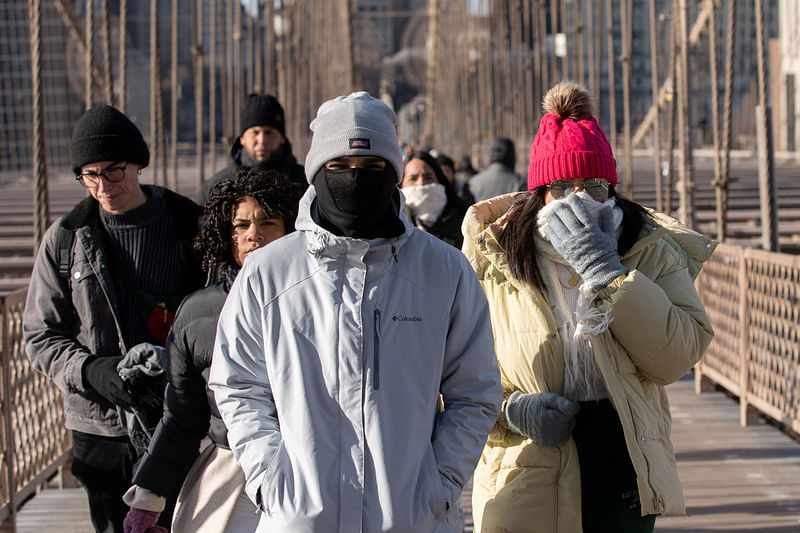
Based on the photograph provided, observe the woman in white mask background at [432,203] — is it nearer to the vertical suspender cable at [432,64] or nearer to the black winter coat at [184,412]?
the black winter coat at [184,412]

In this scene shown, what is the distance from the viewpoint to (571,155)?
2.29 meters

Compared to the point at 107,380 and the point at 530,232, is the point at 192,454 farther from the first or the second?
the point at 530,232

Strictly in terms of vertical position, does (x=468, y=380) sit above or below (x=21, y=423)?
above

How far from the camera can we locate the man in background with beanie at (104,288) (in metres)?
2.65

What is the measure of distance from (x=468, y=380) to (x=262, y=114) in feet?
8.04

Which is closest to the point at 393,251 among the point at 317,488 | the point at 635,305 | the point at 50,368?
the point at 317,488

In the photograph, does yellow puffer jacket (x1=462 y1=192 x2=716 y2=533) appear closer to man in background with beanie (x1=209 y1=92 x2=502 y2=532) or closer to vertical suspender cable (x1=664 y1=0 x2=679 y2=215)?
man in background with beanie (x1=209 y1=92 x2=502 y2=532)

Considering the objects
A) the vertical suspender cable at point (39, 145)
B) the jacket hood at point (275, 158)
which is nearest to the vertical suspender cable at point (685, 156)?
the jacket hood at point (275, 158)

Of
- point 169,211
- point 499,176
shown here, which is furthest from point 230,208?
point 499,176

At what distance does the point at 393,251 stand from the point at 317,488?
1.32ft

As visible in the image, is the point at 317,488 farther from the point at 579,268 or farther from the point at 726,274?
the point at 726,274

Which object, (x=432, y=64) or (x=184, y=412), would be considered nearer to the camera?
(x=184, y=412)

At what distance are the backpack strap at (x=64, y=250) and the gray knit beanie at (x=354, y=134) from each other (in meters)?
1.00

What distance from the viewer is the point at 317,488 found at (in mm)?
1733
